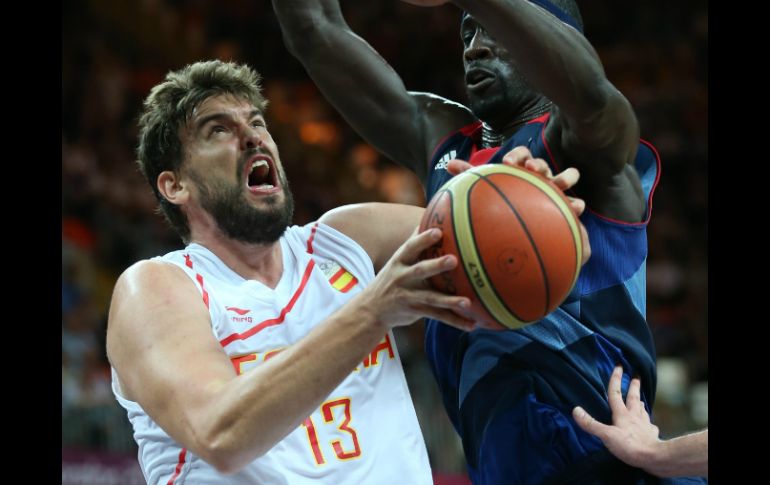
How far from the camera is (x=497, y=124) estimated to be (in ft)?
12.9

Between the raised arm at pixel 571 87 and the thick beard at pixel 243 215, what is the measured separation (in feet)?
3.52

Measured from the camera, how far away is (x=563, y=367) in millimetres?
3639

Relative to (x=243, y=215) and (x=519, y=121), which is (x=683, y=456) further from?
(x=243, y=215)

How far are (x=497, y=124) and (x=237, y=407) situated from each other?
154 centimetres

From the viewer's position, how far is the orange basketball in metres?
A: 2.81

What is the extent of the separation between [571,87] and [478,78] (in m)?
0.70

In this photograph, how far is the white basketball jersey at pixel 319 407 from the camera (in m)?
3.63

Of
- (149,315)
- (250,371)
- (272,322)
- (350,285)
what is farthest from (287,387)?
(350,285)

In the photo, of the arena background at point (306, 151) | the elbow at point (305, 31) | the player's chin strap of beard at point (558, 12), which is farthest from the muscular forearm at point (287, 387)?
Answer: the arena background at point (306, 151)

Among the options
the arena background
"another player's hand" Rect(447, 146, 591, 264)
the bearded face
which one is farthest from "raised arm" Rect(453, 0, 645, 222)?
the arena background

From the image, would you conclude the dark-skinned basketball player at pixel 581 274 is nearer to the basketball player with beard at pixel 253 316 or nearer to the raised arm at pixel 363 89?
the raised arm at pixel 363 89

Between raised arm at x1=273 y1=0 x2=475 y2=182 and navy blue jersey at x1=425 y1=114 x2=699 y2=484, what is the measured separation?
0.55 m

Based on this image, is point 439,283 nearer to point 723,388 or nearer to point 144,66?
point 723,388

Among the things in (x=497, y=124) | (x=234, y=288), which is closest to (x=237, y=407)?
(x=234, y=288)
